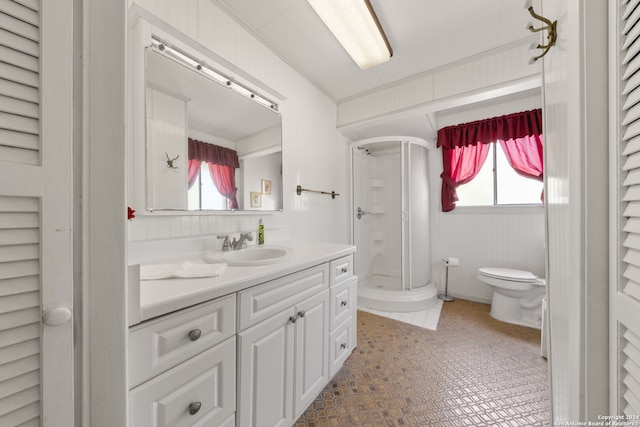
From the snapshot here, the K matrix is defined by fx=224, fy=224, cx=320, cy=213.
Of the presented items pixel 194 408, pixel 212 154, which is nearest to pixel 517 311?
pixel 194 408

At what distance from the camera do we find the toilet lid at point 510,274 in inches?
83.2

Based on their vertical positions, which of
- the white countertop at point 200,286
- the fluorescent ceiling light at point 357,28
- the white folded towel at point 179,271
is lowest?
the white countertop at point 200,286

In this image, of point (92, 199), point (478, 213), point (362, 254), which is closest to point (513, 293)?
point (478, 213)

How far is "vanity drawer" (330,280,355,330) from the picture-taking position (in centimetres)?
138

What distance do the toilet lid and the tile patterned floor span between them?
66 centimetres

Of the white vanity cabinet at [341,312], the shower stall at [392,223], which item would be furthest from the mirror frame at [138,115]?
the shower stall at [392,223]

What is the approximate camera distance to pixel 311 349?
1.20 m

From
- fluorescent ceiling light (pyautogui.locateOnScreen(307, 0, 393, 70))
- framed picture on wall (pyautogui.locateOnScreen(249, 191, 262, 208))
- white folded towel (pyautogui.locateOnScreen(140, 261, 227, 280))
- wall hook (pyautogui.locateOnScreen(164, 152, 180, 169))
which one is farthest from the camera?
framed picture on wall (pyautogui.locateOnScreen(249, 191, 262, 208))

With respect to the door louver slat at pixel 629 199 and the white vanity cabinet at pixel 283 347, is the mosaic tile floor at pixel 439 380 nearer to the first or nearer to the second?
the white vanity cabinet at pixel 283 347

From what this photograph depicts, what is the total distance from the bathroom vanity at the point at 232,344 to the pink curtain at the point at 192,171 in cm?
42

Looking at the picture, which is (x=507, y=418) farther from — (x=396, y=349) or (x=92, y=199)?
(x=92, y=199)

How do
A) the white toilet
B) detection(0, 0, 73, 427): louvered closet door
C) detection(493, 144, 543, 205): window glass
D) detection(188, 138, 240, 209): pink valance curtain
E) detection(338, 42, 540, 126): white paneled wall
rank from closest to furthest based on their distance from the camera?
detection(0, 0, 73, 427): louvered closet door < detection(188, 138, 240, 209): pink valance curtain < detection(338, 42, 540, 126): white paneled wall < the white toilet < detection(493, 144, 543, 205): window glass

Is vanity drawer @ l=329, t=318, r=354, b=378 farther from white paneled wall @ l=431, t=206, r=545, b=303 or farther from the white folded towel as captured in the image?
white paneled wall @ l=431, t=206, r=545, b=303

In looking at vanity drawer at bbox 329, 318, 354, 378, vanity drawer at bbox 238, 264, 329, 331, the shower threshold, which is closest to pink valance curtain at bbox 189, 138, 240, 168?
vanity drawer at bbox 238, 264, 329, 331
